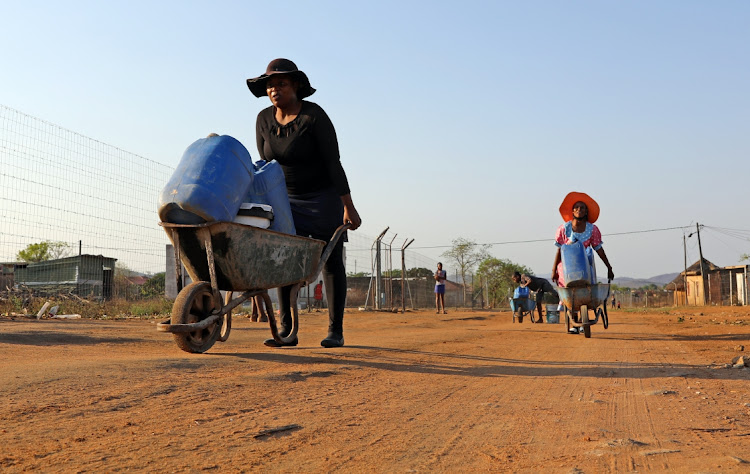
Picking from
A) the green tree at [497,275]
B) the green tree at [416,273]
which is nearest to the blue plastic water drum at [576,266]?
the green tree at [416,273]

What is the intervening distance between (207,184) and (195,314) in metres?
0.90

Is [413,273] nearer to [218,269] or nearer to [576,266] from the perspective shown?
[576,266]

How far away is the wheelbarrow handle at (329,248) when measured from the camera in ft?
17.1

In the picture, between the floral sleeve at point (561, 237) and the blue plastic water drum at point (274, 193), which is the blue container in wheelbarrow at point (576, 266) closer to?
the floral sleeve at point (561, 237)

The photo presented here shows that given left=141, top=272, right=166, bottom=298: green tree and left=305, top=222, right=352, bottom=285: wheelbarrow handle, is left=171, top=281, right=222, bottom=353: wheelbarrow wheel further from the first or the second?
left=141, top=272, right=166, bottom=298: green tree

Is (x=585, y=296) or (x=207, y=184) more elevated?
(x=207, y=184)

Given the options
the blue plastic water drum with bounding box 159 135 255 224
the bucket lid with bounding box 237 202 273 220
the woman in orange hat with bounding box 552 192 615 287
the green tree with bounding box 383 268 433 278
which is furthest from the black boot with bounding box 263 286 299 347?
the green tree with bounding box 383 268 433 278

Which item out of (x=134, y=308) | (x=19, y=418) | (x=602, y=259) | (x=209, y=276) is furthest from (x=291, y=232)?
(x=134, y=308)

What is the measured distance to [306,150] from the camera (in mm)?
5293

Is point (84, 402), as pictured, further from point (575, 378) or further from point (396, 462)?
point (575, 378)

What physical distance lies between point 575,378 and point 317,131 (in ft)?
8.60

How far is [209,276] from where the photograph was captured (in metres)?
4.53

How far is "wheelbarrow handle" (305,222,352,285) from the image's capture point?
205 inches

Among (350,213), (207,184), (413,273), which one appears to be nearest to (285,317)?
(350,213)
